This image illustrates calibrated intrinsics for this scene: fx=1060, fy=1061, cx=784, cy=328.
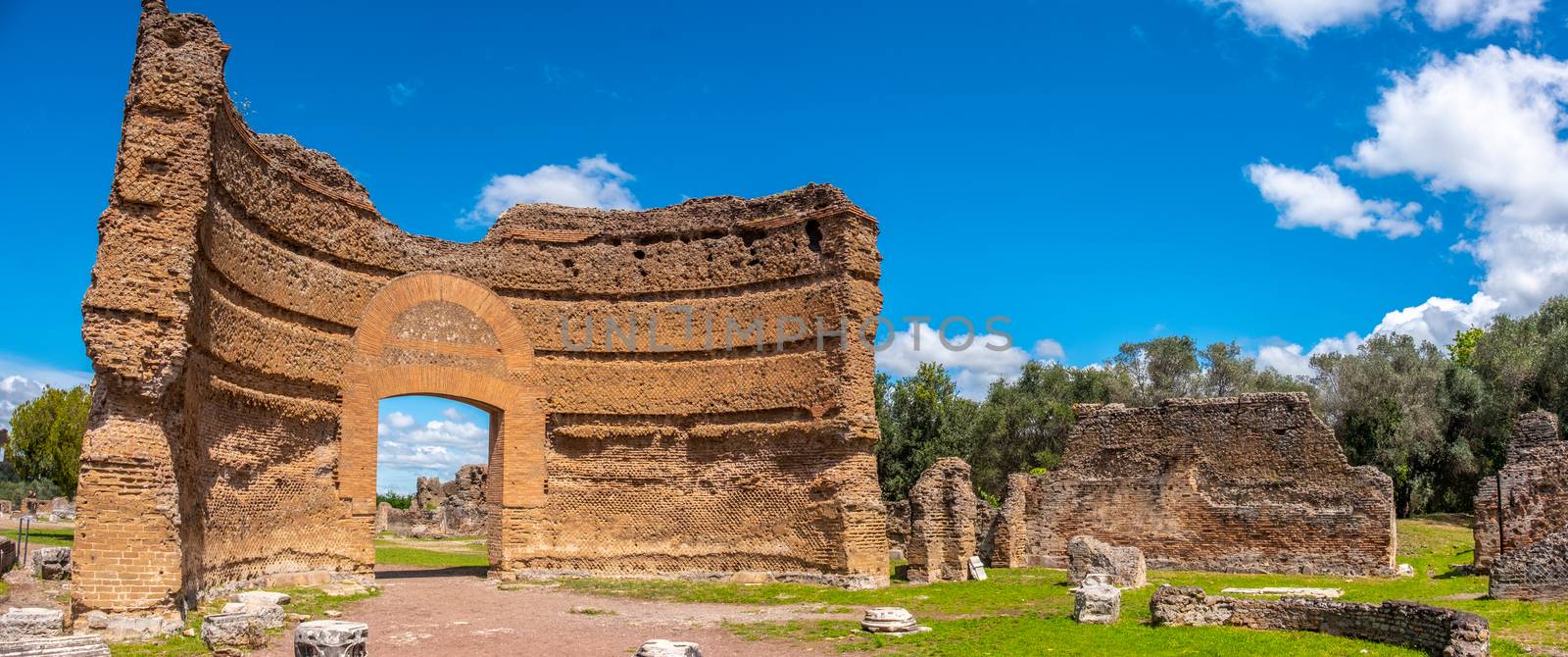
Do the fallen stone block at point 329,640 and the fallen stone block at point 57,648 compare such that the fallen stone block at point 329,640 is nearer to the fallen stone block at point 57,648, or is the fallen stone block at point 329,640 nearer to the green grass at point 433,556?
the fallen stone block at point 57,648

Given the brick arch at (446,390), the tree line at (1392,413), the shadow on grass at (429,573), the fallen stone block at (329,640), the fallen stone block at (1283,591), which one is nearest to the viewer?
the fallen stone block at (329,640)

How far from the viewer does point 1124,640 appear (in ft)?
33.9

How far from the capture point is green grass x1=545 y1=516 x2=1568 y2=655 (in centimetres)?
978

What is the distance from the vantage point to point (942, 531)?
18.3 m

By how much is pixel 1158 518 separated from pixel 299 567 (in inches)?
603

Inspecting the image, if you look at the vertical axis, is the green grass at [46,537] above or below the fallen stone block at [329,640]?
below

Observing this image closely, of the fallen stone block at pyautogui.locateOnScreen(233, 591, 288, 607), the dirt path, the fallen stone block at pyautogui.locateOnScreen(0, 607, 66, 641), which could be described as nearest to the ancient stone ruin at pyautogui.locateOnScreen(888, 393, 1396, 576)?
the dirt path

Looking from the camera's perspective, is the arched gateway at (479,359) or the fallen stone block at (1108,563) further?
the fallen stone block at (1108,563)

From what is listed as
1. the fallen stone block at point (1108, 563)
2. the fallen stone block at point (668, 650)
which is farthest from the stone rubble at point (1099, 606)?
the fallen stone block at point (668, 650)

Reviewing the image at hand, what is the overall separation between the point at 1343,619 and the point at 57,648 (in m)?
10.9

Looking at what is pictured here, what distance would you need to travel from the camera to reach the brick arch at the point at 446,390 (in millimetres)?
16969

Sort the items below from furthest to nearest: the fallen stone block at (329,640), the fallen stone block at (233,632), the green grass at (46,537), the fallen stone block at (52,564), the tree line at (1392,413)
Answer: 1. the tree line at (1392,413)
2. the green grass at (46,537)
3. the fallen stone block at (52,564)
4. the fallen stone block at (233,632)
5. the fallen stone block at (329,640)

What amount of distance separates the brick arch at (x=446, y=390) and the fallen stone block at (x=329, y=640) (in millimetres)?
9326

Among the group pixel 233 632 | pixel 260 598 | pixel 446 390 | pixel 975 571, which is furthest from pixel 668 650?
pixel 446 390
